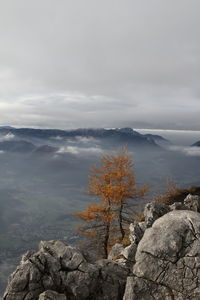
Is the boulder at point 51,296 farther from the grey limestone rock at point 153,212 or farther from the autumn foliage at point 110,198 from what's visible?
the autumn foliage at point 110,198

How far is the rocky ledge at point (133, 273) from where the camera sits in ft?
47.2

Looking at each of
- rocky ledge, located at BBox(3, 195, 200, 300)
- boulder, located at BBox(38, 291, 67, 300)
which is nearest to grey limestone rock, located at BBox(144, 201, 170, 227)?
rocky ledge, located at BBox(3, 195, 200, 300)

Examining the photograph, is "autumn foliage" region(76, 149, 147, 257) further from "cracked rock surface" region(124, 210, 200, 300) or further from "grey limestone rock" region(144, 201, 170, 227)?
"cracked rock surface" region(124, 210, 200, 300)

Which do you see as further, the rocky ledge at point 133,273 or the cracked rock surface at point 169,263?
the rocky ledge at point 133,273

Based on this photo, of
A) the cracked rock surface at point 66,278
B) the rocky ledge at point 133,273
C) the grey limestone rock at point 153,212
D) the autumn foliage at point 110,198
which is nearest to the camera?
the rocky ledge at point 133,273

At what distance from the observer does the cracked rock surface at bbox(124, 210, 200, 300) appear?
46.5 feet

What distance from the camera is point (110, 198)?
33438mm

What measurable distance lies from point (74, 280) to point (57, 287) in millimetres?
1164

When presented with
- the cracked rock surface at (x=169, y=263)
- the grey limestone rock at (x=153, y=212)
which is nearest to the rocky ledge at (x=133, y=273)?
the cracked rock surface at (x=169, y=263)

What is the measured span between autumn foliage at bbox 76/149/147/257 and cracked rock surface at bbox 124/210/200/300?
16.5 meters

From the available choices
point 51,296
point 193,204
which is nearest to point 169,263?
point 51,296

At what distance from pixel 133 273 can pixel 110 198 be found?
58.4 ft

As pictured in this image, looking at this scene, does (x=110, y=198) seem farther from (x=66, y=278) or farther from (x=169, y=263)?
(x=169, y=263)

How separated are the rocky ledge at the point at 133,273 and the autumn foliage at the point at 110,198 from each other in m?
15.8
